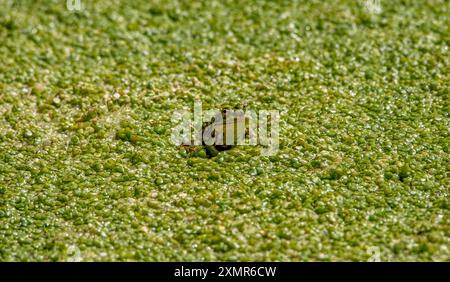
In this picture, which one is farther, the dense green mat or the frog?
the frog

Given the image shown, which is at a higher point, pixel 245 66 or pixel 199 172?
pixel 245 66

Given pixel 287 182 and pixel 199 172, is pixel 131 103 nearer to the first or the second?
pixel 199 172

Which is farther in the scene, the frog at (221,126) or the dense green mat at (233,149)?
the frog at (221,126)

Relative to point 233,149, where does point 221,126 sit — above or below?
above

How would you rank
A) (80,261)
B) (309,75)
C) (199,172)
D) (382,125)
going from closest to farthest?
(80,261), (199,172), (382,125), (309,75)

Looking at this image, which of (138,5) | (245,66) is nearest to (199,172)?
(245,66)

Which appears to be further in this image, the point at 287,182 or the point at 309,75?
the point at 309,75

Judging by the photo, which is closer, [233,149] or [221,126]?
[233,149]

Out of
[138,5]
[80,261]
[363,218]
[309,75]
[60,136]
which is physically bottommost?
[80,261]
